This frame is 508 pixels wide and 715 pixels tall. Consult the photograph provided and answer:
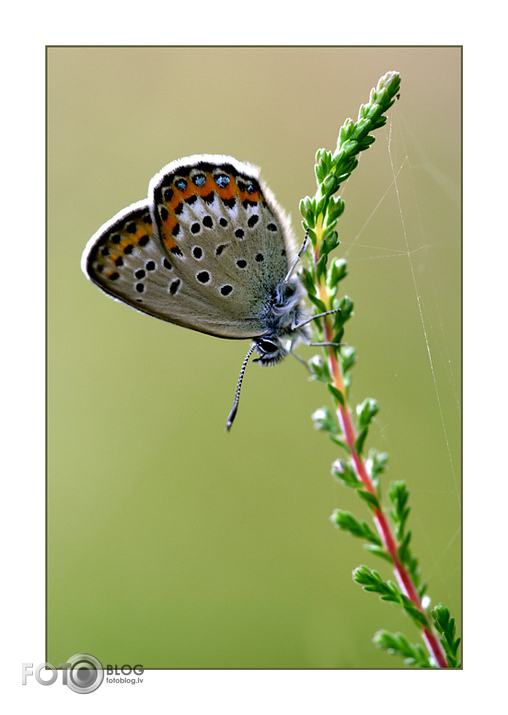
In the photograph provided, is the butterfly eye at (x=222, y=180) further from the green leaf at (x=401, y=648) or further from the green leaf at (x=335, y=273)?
the green leaf at (x=401, y=648)

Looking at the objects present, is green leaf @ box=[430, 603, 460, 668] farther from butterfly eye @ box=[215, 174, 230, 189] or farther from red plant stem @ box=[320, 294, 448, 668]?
butterfly eye @ box=[215, 174, 230, 189]

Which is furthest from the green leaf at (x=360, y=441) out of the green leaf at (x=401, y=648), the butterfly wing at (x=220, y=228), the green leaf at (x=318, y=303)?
the butterfly wing at (x=220, y=228)

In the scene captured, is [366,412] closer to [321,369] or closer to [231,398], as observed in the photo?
[321,369]

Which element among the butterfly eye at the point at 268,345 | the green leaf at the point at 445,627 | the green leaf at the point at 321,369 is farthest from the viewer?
the butterfly eye at the point at 268,345

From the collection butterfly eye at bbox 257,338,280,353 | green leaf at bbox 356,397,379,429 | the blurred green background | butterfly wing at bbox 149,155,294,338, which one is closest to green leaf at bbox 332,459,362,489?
green leaf at bbox 356,397,379,429
